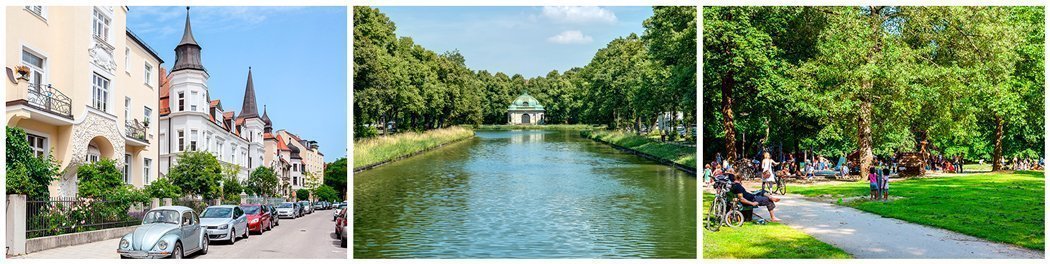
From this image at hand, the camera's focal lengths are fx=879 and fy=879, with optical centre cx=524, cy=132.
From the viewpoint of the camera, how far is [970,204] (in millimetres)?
13141

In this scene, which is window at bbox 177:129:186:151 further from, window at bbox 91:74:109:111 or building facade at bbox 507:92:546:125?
building facade at bbox 507:92:546:125

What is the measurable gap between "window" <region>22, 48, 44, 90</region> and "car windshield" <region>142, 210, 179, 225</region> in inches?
108

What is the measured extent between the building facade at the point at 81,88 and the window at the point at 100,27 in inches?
0.6

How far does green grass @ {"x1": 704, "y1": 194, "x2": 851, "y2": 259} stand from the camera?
27.8 ft

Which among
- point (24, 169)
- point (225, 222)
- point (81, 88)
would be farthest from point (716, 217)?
point (81, 88)

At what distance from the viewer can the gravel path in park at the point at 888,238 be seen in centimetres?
849

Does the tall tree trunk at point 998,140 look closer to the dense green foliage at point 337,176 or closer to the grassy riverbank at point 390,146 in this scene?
the grassy riverbank at point 390,146

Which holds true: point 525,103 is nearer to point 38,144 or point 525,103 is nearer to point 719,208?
point 38,144

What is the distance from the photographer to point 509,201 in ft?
39.1

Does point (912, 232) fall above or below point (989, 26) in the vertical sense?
below

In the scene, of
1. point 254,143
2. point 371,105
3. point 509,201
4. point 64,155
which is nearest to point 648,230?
point 509,201

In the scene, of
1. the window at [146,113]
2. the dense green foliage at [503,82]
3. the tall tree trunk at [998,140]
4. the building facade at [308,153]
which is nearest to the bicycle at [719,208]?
the dense green foliage at [503,82]

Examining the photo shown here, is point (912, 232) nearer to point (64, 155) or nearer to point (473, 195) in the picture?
point (473, 195)

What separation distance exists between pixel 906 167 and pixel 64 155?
18201 mm
